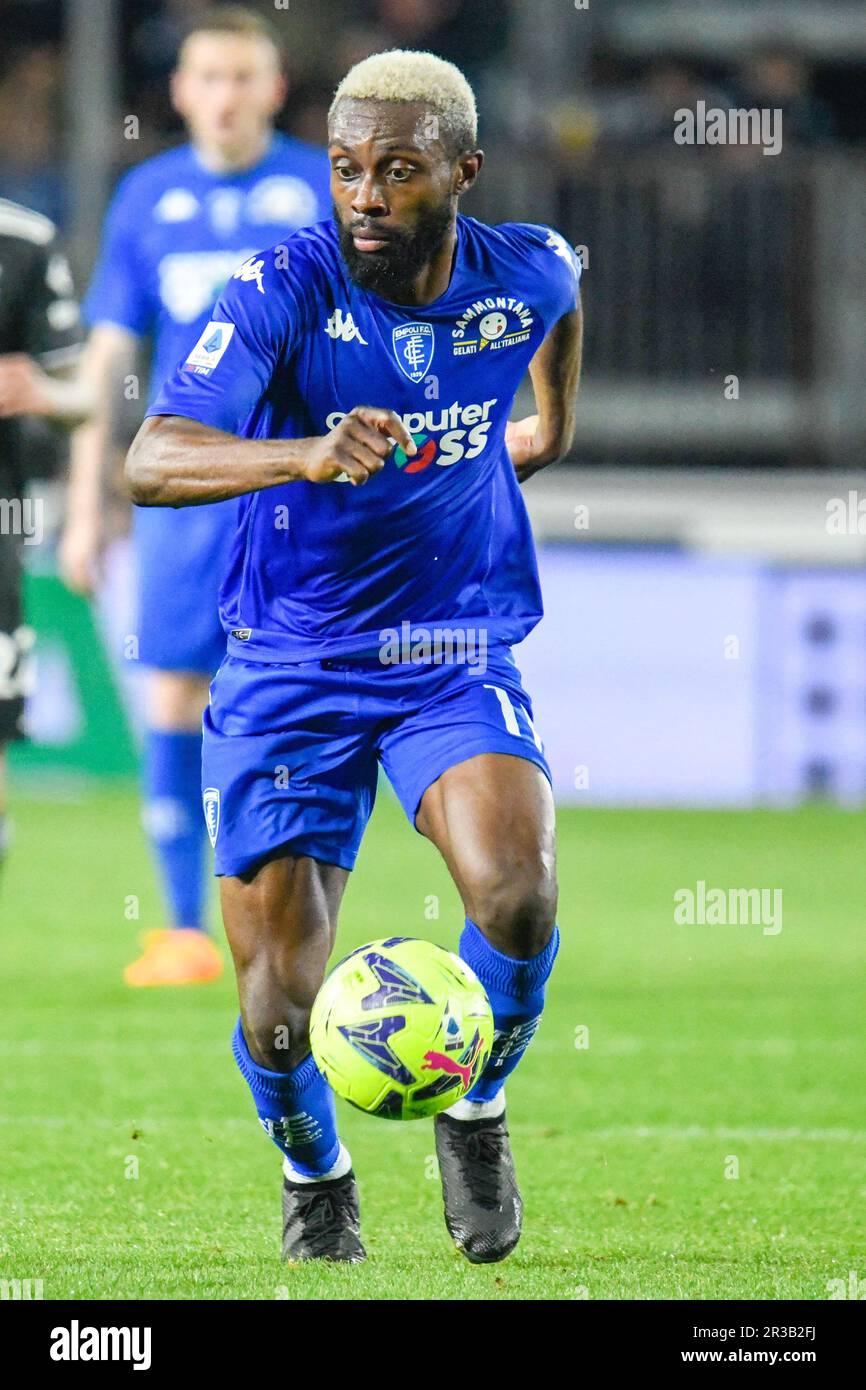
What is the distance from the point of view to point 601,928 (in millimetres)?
9367

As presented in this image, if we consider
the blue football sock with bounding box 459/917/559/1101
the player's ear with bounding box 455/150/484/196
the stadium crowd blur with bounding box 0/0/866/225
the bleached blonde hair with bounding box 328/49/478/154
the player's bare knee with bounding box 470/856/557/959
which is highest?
the stadium crowd blur with bounding box 0/0/866/225

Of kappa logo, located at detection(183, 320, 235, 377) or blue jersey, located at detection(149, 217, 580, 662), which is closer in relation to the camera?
kappa logo, located at detection(183, 320, 235, 377)

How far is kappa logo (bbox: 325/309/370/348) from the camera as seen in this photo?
14.7 ft

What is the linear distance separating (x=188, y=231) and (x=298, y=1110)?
4148 millimetres

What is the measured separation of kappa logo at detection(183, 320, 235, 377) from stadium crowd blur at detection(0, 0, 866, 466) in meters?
10.6

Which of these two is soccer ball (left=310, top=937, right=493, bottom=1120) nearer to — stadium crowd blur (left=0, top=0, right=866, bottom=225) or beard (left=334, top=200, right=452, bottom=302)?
beard (left=334, top=200, right=452, bottom=302)

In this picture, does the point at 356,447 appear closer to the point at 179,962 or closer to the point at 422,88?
the point at 422,88

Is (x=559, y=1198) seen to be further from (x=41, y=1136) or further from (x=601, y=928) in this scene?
(x=601, y=928)

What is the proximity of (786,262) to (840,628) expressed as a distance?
120 inches

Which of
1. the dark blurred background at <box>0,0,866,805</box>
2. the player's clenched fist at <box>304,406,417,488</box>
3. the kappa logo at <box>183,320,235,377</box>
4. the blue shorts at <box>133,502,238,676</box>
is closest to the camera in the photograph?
the player's clenched fist at <box>304,406,417,488</box>

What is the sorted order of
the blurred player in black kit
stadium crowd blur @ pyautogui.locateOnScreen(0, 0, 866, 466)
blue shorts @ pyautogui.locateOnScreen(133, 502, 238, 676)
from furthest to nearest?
stadium crowd blur @ pyautogui.locateOnScreen(0, 0, 866, 466) → blue shorts @ pyautogui.locateOnScreen(133, 502, 238, 676) → the blurred player in black kit

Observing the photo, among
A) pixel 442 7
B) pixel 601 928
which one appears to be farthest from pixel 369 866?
pixel 442 7

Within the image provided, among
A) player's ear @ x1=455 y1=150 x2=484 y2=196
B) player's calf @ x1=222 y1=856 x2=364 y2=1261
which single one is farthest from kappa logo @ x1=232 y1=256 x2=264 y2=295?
player's calf @ x1=222 y1=856 x2=364 y2=1261

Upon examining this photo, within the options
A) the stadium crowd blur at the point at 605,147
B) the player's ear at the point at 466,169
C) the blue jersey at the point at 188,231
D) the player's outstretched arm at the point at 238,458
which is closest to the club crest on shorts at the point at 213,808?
the player's outstretched arm at the point at 238,458
